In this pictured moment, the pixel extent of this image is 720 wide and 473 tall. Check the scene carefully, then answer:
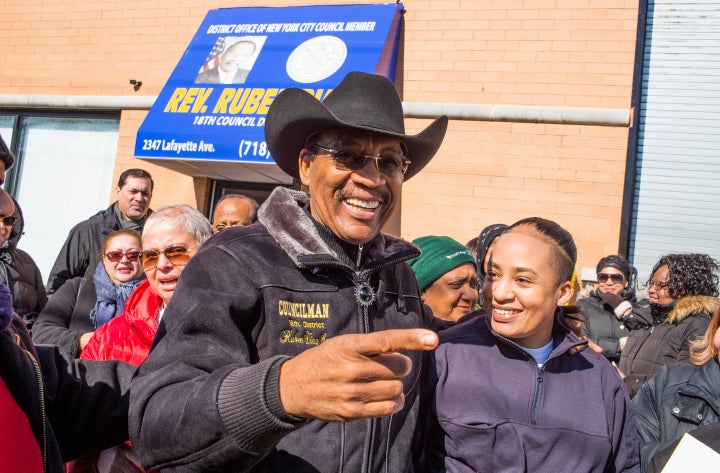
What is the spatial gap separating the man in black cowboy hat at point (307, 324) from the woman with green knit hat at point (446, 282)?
3.60ft

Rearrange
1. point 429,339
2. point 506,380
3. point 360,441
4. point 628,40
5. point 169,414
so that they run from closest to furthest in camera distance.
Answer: point 429,339 < point 169,414 < point 360,441 < point 506,380 < point 628,40

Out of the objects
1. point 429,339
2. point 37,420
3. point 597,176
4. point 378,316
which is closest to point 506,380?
point 378,316

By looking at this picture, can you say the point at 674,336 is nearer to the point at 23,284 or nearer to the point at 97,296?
the point at 97,296

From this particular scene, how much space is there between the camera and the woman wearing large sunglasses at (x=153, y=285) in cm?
266

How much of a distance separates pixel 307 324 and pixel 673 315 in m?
3.70

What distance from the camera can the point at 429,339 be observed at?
1076 millimetres

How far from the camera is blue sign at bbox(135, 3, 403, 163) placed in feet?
23.0

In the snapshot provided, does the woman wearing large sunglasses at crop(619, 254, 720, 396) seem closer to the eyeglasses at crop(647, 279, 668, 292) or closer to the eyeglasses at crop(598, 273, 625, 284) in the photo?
the eyeglasses at crop(647, 279, 668, 292)

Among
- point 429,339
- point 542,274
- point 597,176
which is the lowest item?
point 429,339

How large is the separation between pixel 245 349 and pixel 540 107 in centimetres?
624

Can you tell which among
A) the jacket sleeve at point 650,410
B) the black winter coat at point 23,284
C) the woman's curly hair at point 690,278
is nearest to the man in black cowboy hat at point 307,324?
the jacket sleeve at point 650,410

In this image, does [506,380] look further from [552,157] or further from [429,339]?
[552,157]

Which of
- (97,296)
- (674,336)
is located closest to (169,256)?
(97,296)

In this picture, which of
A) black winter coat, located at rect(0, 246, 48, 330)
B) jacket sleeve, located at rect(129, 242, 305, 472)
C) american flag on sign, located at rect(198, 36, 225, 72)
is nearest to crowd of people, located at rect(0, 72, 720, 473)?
jacket sleeve, located at rect(129, 242, 305, 472)
